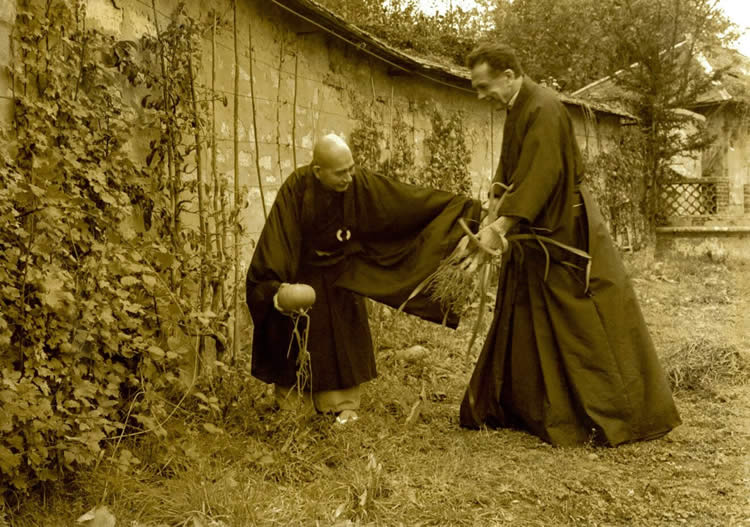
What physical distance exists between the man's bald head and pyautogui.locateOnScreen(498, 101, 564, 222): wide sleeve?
774 mm

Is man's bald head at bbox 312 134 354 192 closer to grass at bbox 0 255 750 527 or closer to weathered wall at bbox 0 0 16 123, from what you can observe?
grass at bbox 0 255 750 527

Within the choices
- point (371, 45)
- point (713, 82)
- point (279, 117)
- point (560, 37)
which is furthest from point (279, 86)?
point (560, 37)

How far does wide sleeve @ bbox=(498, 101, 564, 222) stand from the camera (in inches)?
157

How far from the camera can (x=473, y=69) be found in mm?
4160

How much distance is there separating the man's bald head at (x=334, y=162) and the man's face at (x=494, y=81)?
2.42 feet

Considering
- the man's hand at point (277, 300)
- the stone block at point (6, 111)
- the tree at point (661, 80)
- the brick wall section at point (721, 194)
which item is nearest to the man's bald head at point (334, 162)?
the man's hand at point (277, 300)

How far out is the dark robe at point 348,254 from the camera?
13.7 feet

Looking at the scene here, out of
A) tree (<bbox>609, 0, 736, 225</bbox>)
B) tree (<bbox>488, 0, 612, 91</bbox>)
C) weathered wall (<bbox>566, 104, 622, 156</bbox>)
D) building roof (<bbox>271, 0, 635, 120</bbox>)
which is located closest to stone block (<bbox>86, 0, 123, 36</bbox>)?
building roof (<bbox>271, 0, 635, 120</bbox>)

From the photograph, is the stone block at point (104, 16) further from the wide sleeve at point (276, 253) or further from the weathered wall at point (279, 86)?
the wide sleeve at point (276, 253)

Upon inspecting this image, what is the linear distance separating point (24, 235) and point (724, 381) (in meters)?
4.28

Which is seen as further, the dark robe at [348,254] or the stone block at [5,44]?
the dark robe at [348,254]

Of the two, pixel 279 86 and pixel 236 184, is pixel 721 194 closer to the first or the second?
pixel 279 86

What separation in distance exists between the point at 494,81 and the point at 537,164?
0.50 meters

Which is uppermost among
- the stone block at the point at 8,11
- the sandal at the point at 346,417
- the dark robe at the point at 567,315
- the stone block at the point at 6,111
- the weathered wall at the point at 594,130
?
the weathered wall at the point at 594,130
